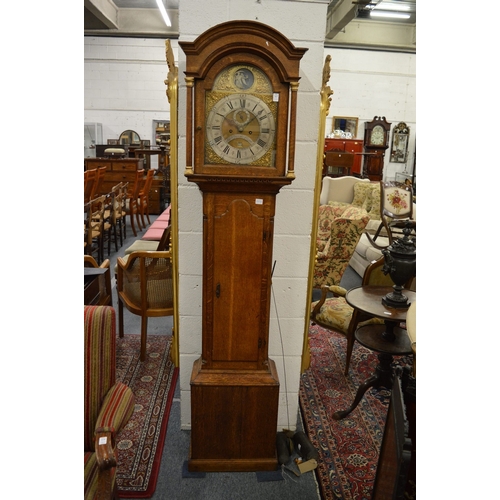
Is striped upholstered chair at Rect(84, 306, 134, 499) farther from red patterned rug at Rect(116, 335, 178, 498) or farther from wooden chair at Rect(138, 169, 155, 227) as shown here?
wooden chair at Rect(138, 169, 155, 227)

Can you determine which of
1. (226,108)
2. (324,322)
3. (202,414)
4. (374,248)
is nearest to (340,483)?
(202,414)

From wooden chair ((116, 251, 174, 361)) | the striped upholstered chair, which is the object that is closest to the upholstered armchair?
wooden chair ((116, 251, 174, 361))

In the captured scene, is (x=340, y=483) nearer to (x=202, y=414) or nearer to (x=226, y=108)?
(x=202, y=414)

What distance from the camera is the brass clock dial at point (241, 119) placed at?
1.81 meters

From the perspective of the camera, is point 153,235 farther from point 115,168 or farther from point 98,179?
point 115,168

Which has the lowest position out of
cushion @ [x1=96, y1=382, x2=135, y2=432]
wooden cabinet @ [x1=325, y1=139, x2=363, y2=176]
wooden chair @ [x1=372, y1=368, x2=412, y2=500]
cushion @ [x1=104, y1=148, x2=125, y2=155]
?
cushion @ [x1=96, y1=382, x2=135, y2=432]

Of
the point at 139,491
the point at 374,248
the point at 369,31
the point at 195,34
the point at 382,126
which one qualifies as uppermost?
the point at 369,31

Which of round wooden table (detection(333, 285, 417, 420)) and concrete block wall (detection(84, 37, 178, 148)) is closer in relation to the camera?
round wooden table (detection(333, 285, 417, 420))

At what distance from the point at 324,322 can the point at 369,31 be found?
32.8ft

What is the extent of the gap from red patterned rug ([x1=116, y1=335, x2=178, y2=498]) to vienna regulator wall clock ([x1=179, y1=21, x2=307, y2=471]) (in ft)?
0.85

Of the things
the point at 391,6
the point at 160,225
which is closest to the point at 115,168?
the point at 160,225

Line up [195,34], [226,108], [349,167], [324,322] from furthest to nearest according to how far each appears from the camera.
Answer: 1. [349,167]
2. [324,322]
3. [195,34]
4. [226,108]

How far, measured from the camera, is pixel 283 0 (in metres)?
1.99

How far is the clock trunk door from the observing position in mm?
1952
